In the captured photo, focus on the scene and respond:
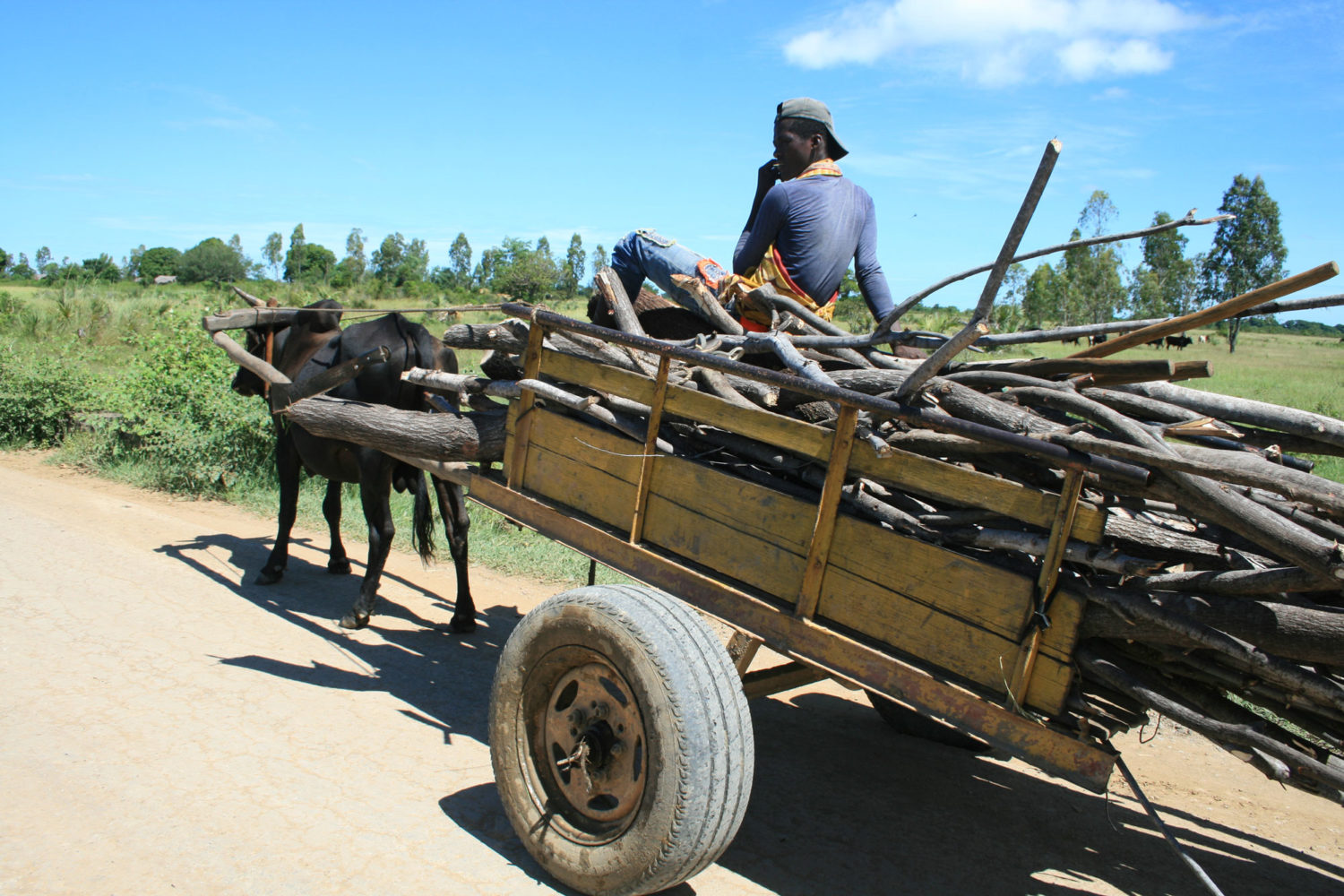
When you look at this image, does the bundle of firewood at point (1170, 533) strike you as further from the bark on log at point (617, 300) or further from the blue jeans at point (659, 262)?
the blue jeans at point (659, 262)

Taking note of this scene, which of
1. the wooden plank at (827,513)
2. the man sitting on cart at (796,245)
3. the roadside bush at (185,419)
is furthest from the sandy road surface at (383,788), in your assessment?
the roadside bush at (185,419)

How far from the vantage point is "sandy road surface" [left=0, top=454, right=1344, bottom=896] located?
2918mm

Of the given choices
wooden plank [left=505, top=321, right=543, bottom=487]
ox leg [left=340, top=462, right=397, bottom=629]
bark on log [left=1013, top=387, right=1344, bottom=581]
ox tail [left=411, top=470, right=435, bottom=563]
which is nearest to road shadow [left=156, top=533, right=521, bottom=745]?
ox leg [left=340, top=462, right=397, bottom=629]

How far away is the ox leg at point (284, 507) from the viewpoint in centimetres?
619

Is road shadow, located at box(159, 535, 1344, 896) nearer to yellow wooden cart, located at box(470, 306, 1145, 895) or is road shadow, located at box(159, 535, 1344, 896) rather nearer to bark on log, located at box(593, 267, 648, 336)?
yellow wooden cart, located at box(470, 306, 1145, 895)

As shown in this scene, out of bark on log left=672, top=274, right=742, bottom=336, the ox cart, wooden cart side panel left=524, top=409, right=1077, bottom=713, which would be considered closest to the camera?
the ox cart

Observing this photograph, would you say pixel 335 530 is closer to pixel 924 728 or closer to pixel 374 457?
pixel 374 457

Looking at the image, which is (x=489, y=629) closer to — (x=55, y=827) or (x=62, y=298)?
(x=55, y=827)

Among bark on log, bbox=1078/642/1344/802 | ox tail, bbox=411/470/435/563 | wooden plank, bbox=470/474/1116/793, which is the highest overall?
bark on log, bbox=1078/642/1344/802

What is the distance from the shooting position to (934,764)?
4.20 m

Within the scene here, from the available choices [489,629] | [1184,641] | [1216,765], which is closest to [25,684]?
[489,629]

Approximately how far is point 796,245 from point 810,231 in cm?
9

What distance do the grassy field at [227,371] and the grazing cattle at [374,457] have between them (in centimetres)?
126

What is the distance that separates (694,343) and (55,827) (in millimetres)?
2762
